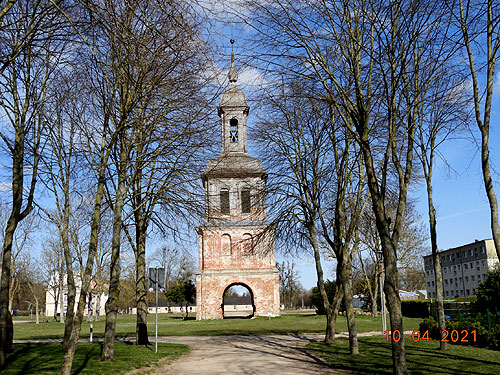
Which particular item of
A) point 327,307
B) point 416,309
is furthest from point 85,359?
point 416,309

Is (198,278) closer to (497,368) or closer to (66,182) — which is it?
(66,182)

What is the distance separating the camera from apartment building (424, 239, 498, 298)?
68938 millimetres

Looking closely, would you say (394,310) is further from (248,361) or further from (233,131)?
(233,131)

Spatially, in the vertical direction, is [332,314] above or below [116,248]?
below

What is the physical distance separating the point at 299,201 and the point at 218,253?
2428 centimetres

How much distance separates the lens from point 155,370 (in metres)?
11.3

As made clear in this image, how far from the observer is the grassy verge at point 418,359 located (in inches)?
410

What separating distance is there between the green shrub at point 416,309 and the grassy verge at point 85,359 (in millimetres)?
24608

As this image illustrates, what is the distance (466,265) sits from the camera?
76188mm

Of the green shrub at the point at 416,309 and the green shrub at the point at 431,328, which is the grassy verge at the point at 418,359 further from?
the green shrub at the point at 416,309

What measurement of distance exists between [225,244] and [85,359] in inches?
1121

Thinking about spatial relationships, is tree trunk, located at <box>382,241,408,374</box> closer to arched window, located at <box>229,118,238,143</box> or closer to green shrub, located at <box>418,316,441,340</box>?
green shrub, located at <box>418,316,441,340</box>

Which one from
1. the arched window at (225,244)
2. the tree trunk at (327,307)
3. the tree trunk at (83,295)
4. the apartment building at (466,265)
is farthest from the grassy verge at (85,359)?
the apartment building at (466,265)

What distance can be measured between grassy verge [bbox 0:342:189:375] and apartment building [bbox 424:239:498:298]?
187 feet
